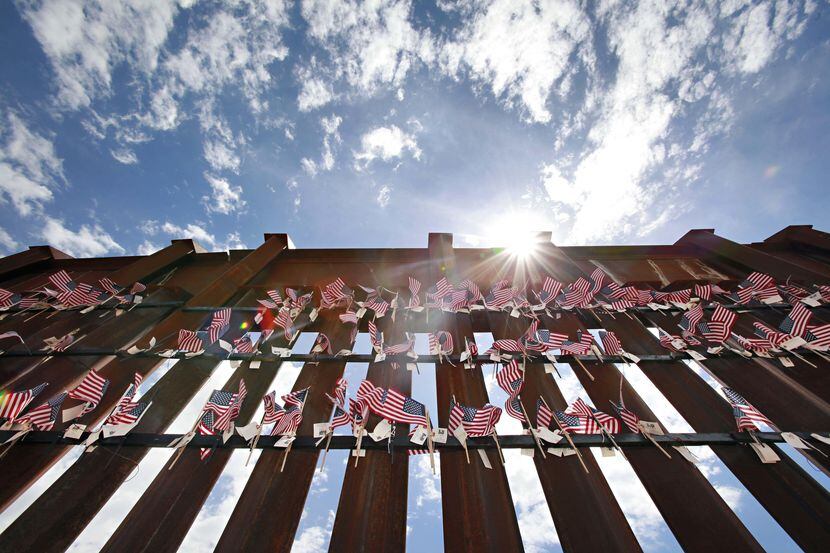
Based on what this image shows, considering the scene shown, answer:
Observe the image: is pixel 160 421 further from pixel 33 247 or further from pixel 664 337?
pixel 33 247

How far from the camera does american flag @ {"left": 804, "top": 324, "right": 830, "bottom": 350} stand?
4.06 meters

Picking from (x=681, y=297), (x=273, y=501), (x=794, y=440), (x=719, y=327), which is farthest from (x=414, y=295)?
(x=794, y=440)

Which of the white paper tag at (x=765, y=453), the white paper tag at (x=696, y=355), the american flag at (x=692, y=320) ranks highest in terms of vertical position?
the american flag at (x=692, y=320)

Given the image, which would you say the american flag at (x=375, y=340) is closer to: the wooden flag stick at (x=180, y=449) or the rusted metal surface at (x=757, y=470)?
the wooden flag stick at (x=180, y=449)

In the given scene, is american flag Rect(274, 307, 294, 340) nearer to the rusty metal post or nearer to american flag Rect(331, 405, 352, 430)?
american flag Rect(331, 405, 352, 430)

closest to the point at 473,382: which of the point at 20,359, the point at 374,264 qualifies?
the point at 374,264

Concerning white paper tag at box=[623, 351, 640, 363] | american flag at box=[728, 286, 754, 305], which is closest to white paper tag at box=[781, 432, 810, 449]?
white paper tag at box=[623, 351, 640, 363]

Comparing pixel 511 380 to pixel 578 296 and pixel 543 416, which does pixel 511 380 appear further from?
pixel 578 296

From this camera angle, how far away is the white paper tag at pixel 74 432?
10.5 ft

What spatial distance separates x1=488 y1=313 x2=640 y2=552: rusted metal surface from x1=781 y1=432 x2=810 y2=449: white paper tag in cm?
175

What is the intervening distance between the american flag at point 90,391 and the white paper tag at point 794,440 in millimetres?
6950

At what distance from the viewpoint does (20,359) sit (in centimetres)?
449

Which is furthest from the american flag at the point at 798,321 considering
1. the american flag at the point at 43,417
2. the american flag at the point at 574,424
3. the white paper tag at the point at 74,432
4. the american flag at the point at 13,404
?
the american flag at the point at 13,404

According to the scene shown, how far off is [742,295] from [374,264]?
6.55 meters
